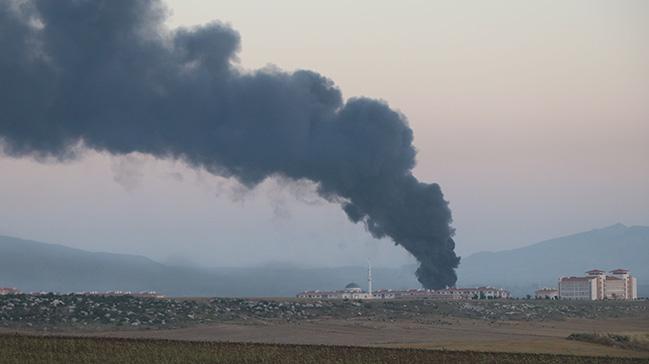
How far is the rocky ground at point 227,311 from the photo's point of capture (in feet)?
319

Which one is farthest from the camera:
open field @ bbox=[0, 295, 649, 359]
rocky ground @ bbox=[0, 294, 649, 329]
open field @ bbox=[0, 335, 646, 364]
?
rocky ground @ bbox=[0, 294, 649, 329]

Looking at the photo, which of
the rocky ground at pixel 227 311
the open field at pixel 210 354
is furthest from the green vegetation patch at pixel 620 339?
the rocky ground at pixel 227 311

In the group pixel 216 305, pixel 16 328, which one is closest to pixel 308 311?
pixel 216 305

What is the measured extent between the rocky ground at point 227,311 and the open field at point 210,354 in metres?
26.2

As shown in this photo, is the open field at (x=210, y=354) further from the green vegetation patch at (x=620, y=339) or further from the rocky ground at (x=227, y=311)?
the rocky ground at (x=227, y=311)

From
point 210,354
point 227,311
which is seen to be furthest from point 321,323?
point 210,354

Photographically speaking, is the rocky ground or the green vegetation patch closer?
the green vegetation patch

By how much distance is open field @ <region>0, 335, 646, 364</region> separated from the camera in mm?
61781

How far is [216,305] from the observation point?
11681 cm

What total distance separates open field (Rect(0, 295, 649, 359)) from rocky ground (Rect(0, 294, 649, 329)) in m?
0.11

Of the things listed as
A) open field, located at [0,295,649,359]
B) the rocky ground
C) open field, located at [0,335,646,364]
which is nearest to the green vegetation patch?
open field, located at [0,295,649,359]

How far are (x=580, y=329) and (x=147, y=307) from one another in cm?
4772

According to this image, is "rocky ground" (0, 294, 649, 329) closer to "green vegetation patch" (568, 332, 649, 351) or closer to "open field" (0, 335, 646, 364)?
"green vegetation patch" (568, 332, 649, 351)

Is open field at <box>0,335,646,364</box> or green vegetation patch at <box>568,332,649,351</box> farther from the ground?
green vegetation patch at <box>568,332,649,351</box>
